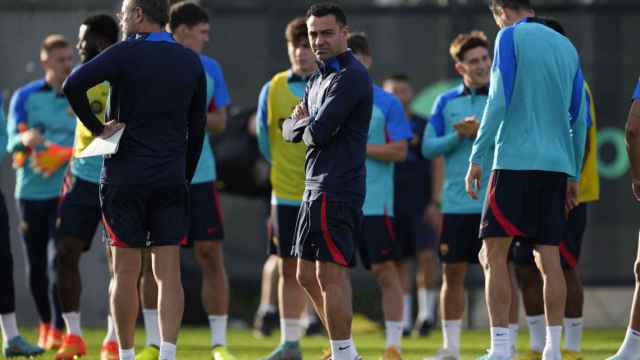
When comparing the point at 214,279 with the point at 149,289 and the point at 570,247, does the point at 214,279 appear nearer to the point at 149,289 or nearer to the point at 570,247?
the point at 149,289

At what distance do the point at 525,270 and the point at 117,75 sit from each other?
326cm

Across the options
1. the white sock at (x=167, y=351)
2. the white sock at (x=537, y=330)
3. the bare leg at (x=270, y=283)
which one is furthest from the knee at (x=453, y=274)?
the bare leg at (x=270, y=283)

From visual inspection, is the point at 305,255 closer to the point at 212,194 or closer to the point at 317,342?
the point at 212,194

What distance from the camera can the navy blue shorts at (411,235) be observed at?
483 inches

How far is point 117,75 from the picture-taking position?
Result: 22.8 feet

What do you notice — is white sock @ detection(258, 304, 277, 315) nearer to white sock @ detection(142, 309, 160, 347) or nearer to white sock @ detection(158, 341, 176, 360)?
white sock @ detection(142, 309, 160, 347)

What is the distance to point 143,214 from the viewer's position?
279 inches

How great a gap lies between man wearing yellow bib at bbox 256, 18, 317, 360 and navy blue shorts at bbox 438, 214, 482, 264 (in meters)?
0.96

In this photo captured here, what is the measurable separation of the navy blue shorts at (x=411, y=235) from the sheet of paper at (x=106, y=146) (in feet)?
18.1

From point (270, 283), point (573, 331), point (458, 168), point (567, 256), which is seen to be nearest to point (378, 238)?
point (458, 168)

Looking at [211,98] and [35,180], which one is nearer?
[211,98]

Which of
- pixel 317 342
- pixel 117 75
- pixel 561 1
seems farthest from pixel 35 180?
pixel 561 1

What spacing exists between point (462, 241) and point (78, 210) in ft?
8.00

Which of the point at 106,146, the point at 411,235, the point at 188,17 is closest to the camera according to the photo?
the point at 106,146
